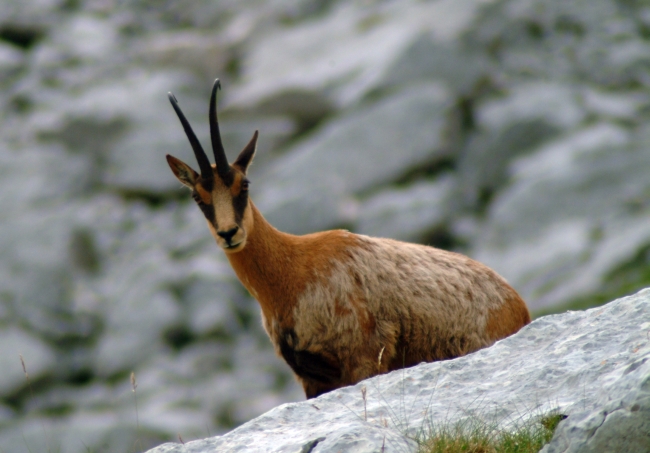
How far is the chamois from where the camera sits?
10.5 metres

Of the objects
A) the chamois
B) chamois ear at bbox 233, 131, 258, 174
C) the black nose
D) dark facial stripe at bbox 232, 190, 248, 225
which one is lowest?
the chamois

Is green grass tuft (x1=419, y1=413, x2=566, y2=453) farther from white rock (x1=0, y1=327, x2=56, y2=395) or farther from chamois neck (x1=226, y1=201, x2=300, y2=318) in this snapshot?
white rock (x1=0, y1=327, x2=56, y2=395)

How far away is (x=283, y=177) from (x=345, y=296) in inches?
1296

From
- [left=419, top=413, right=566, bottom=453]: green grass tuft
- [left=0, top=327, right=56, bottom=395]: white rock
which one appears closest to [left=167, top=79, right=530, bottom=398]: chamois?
[left=419, top=413, right=566, bottom=453]: green grass tuft

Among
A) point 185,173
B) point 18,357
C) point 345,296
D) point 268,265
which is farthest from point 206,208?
point 18,357

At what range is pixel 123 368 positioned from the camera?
39.7m

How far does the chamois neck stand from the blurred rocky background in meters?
22.5

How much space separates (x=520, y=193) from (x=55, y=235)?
904 inches

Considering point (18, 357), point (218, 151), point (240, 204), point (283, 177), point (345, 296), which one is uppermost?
point (283, 177)

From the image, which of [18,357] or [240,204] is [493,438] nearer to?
[240,204]

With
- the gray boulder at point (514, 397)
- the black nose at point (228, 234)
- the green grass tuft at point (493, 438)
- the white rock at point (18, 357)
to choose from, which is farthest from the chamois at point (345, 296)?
the white rock at point (18, 357)

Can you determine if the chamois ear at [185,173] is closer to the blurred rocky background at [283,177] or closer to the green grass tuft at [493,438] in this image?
the green grass tuft at [493,438]

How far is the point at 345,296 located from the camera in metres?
10.6

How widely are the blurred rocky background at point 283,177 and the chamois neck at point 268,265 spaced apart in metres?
22.5
